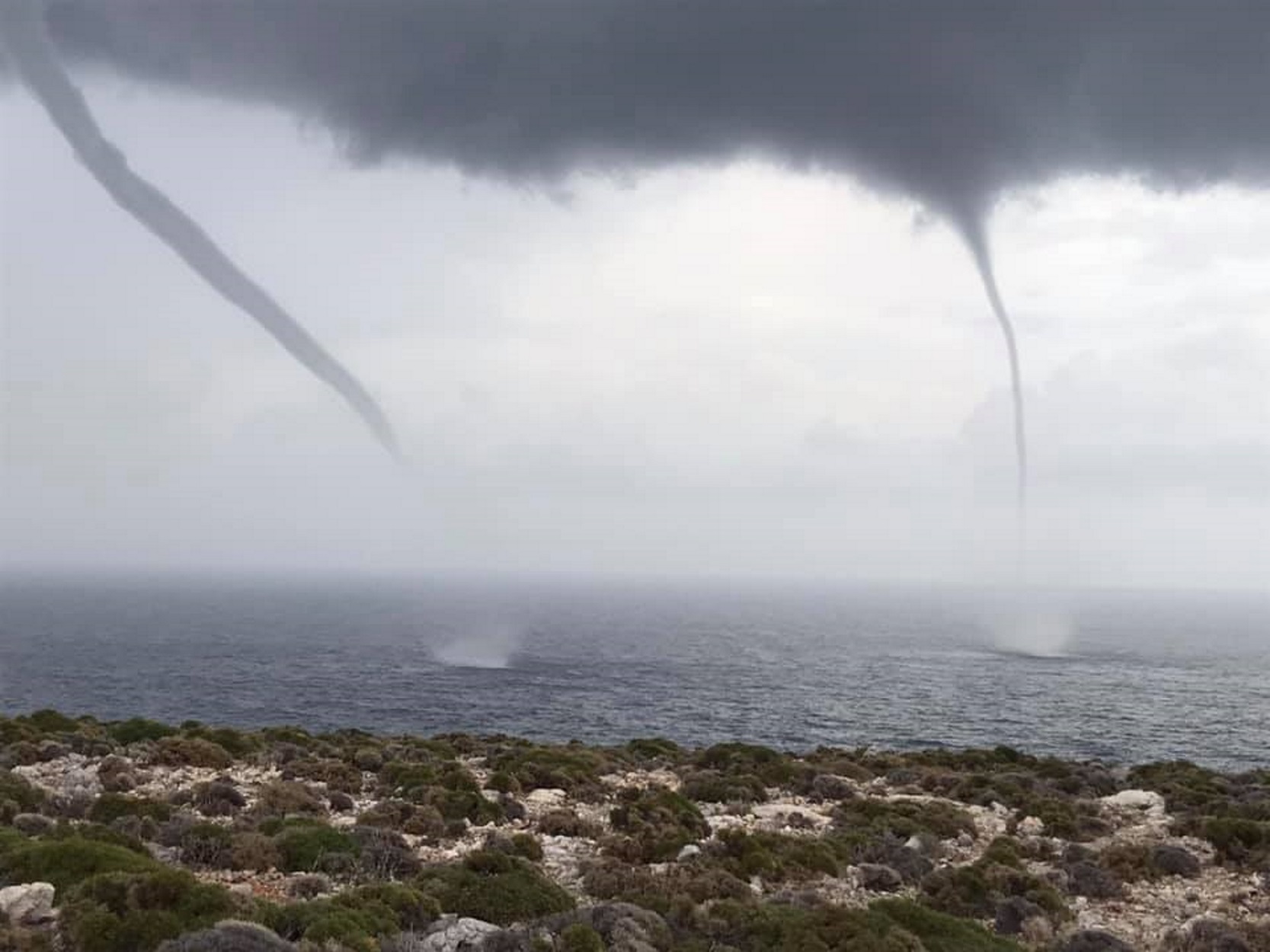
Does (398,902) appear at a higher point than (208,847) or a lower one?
higher

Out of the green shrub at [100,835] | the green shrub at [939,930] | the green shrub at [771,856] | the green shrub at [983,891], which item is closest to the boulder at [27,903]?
the green shrub at [100,835]

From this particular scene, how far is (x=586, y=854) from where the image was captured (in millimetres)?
21391

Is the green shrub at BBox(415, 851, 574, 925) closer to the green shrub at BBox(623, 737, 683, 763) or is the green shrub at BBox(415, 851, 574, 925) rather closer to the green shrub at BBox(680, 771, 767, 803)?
the green shrub at BBox(680, 771, 767, 803)

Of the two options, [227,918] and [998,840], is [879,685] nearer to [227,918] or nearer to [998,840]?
[998,840]

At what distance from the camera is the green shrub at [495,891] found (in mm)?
16141

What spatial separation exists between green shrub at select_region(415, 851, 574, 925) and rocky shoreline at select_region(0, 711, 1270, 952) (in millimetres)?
53


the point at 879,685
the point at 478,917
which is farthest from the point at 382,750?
the point at 879,685

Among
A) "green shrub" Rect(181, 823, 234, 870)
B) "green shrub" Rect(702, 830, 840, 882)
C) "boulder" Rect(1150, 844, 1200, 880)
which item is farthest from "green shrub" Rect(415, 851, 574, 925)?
"boulder" Rect(1150, 844, 1200, 880)

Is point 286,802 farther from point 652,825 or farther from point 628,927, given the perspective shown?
point 628,927

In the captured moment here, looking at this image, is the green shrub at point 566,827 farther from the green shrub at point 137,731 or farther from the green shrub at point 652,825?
the green shrub at point 137,731

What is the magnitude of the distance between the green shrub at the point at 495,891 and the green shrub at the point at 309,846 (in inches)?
92.9

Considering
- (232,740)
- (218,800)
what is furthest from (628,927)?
(232,740)

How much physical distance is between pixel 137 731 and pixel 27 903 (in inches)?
962

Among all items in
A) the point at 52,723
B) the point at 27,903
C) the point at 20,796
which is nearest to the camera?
the point at 27,903
